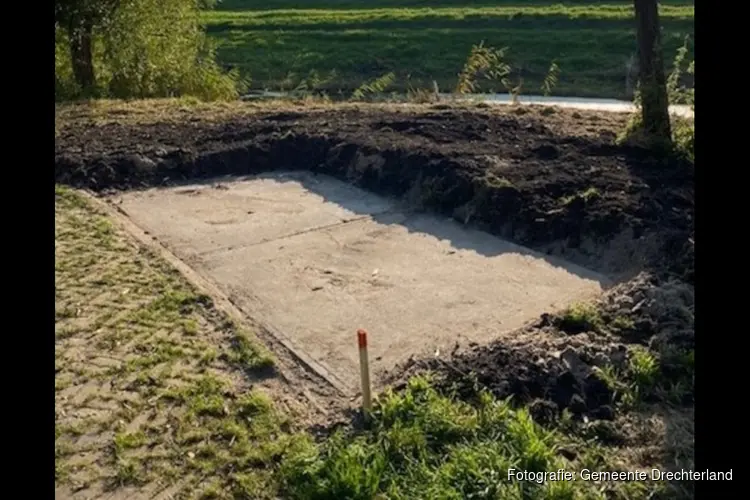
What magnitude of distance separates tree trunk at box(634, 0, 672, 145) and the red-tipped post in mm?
5631

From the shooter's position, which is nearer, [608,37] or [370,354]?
[370,354]

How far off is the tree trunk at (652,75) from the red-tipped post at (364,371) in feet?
18.5

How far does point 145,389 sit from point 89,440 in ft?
1.78

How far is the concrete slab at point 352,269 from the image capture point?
18.4 ft

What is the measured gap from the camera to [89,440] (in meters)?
4.43

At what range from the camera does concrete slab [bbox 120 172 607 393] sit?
5.62m

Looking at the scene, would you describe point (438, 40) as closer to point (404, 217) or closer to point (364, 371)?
point (404, 217)

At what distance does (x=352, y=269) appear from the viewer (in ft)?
22.2

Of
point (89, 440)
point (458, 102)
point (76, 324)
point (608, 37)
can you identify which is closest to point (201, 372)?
point (89, 440)

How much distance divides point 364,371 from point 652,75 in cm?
611

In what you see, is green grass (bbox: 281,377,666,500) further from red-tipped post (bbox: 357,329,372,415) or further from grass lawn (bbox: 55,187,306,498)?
grass lawn (bbox: 55,187,306,498)

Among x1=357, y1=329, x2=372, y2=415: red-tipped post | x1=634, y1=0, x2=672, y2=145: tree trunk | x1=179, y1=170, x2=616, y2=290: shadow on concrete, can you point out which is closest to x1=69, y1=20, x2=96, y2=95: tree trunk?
x1=179, y1=170, x2=616, y2=290: shadow on concrete
